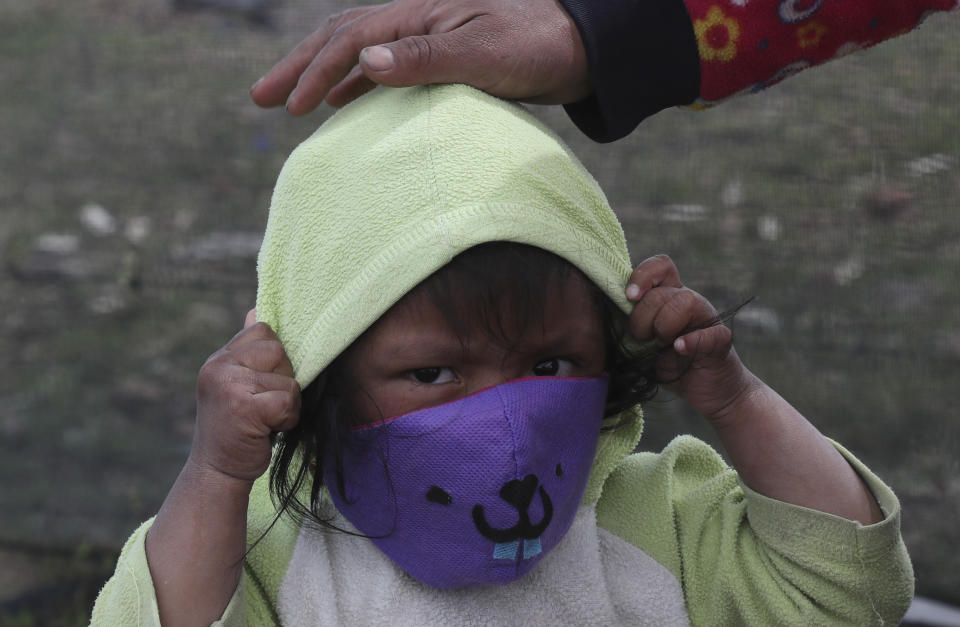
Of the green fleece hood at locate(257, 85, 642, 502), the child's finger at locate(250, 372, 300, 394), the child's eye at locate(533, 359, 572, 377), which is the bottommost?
the child's eye at locate(533, 359, 572, 377)

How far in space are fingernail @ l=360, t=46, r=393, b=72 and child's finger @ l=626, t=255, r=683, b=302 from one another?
450mm

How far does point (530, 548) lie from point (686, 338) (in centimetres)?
36

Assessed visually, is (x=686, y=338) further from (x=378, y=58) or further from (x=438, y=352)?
(x=378, y=58)

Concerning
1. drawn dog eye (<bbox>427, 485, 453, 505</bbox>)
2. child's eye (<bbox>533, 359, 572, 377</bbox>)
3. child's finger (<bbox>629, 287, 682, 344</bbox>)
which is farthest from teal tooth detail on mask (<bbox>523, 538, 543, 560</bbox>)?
child's finger (<bbox>629, 287, 682, 344</bbox>)

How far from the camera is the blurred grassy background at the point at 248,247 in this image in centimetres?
288

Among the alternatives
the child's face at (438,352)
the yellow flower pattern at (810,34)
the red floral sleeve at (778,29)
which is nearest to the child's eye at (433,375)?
the child's face at (438,352)

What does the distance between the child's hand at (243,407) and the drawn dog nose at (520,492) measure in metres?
0.29

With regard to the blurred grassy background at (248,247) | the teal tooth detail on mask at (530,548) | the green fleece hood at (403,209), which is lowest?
the blurred grassy background at (248,247)

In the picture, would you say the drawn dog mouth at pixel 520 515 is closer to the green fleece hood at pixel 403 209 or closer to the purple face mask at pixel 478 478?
the purple face mask at pixel 478 478

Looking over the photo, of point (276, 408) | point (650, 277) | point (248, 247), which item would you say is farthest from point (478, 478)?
point (248, 247)

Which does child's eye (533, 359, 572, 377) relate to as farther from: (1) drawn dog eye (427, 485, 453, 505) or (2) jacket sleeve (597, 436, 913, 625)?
(2) jacket sleeve (597, 436, 913, 625)

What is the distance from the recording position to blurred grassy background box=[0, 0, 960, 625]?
2875 mm

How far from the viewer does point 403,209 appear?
140cm

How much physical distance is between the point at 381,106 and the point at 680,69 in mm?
431
